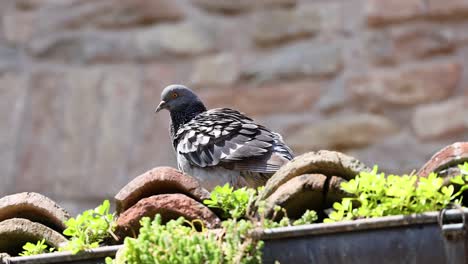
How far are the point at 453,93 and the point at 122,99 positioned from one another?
2314mm

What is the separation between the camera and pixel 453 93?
25.8ft

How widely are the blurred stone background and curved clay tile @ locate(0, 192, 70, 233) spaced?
4402mm

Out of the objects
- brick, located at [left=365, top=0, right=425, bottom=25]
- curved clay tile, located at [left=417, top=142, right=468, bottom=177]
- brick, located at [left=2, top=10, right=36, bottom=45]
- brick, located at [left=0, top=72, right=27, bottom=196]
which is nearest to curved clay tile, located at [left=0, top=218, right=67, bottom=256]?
curved clay tile, located at [left=417, top=142, right=468, bottom=177]

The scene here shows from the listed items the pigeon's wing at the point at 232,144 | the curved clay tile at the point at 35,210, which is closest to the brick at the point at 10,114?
the pigeon's wing at the point at 232,144

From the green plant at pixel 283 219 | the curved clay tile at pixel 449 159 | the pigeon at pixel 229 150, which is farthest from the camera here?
the pigeon at pixel 229 150

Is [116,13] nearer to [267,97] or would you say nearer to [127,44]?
[127,44]

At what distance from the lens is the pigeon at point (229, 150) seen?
532 cm

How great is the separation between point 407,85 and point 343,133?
52 centimetres

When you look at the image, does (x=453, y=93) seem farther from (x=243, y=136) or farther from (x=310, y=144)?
(x=243, y=136)

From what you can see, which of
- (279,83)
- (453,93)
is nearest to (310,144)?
(279,83)

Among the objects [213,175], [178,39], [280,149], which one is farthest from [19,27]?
[280,149]

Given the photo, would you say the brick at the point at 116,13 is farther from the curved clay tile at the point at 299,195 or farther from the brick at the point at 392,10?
the curved clay tile at the point at 299,195

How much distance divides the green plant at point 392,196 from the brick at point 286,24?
527cm

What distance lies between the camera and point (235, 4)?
8406 millimetres
